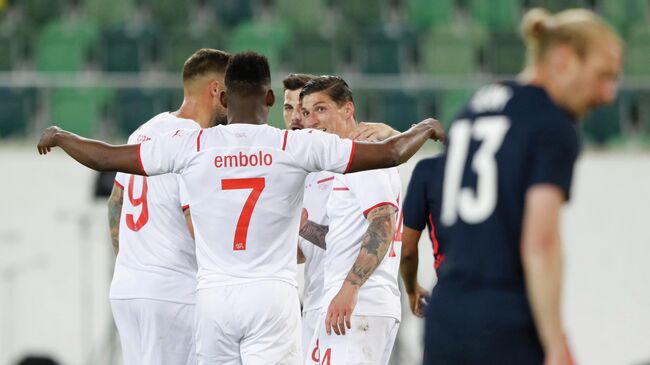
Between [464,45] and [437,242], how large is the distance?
410 inches

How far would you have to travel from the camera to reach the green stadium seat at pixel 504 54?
16.3 m

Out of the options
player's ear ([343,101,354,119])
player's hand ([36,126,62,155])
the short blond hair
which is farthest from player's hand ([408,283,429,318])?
the short blond hair

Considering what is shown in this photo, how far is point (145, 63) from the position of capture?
16.4 meters

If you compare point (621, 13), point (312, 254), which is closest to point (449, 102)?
point (621, 13)

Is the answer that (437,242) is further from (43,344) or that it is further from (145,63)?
(145,63)

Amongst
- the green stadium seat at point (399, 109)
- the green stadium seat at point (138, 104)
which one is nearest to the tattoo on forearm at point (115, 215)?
the green stadium seat at point (138, 104)

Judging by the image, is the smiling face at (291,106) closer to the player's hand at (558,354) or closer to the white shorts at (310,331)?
the white shorts at (310,331)

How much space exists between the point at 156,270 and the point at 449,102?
27.9ft

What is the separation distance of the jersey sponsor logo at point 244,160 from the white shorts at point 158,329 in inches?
47.5

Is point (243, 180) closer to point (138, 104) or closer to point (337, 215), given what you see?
point (337, 215)

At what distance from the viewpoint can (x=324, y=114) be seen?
7.09 meters

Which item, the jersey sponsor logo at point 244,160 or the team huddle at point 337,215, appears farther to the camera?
the jersey sponsor logo at point 244,160

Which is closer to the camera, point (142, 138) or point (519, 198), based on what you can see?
point (519, 198)

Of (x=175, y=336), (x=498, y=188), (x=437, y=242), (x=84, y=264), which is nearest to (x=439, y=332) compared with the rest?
(x=498, y=188)
